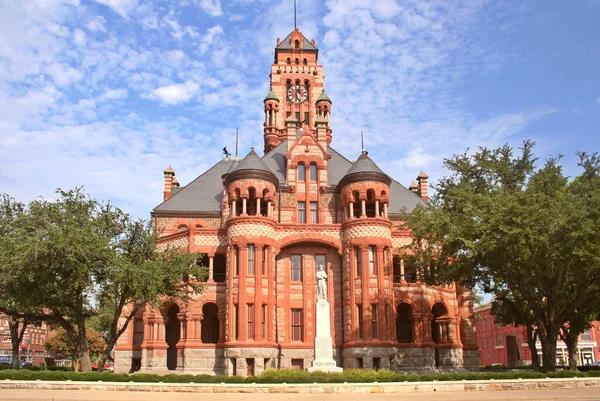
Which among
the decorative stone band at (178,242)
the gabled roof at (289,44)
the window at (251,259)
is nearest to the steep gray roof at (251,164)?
the window at (251,259)

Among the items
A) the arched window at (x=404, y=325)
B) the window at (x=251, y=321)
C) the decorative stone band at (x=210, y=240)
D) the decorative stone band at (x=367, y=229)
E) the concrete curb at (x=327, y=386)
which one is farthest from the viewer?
the arched window at (x=404, y=325)

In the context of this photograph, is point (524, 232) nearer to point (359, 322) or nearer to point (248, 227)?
point (359, 322)

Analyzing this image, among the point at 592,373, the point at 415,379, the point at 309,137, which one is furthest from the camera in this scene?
the point at 309,137

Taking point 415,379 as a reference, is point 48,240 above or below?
above

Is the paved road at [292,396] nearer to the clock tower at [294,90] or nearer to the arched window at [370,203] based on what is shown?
the arched window at [370,203]

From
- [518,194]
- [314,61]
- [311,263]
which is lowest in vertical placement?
[311,263]

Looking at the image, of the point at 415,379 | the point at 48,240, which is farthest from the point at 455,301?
the point at 48,240

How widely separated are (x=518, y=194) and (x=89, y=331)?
225ft

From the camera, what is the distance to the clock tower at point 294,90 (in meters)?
63.3

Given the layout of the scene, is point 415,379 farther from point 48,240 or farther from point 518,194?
point 48,240

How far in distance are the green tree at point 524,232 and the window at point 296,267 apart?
10028 millimetres

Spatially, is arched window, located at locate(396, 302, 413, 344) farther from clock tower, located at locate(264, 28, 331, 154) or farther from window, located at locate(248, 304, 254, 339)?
clock tower, located at locate(264, 28, 331, 154)

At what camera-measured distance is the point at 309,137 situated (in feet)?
157

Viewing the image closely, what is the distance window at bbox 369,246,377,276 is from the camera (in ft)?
137
